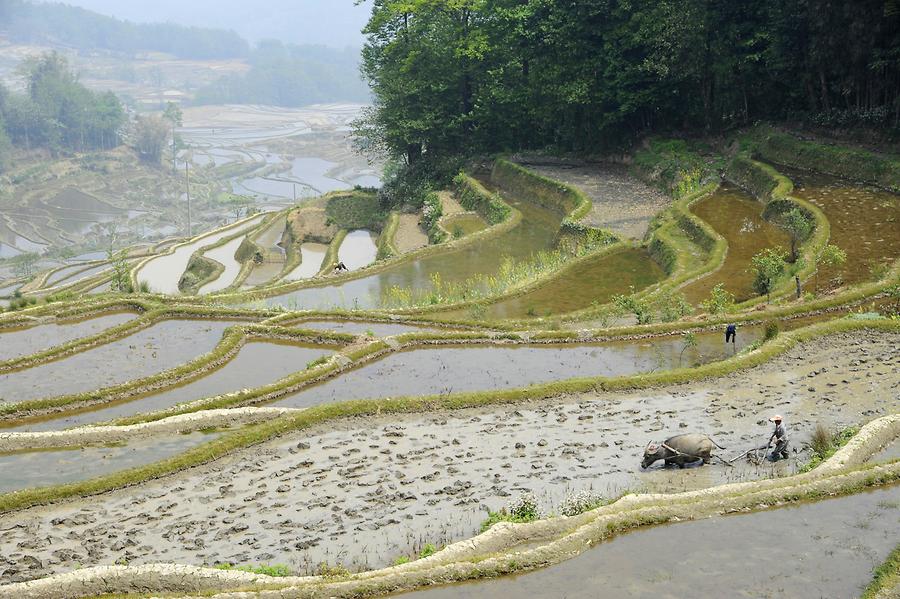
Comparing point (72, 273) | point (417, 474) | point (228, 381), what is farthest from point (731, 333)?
point (72, 273)

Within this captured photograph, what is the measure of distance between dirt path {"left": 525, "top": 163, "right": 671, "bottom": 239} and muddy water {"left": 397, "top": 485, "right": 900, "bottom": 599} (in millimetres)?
22441

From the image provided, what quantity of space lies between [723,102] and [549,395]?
98.3ft

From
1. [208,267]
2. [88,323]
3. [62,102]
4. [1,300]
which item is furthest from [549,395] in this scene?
[62,102]

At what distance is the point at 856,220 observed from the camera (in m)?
31.0

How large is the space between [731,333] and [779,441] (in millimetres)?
6838

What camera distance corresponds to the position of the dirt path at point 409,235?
146 ft

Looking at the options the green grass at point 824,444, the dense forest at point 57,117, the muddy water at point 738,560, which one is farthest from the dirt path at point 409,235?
the dense forest at point 57,117

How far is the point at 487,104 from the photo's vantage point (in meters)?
55.1

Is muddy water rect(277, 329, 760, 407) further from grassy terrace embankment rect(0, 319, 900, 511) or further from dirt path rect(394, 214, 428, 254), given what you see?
dirt path rect(394, 214, 428, 254)

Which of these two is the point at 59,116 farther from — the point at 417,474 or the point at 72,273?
the point at 417,474

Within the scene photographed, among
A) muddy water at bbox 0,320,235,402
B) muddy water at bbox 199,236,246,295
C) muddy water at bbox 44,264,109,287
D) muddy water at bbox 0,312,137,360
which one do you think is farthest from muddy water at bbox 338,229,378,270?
muddy water at bbox 44,264,109,287

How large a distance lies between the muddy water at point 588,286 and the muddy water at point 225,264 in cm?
1879

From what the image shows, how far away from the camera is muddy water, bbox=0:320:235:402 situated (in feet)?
74.6

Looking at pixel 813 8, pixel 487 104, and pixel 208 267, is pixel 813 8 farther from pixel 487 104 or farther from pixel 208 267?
pixel 208 267
